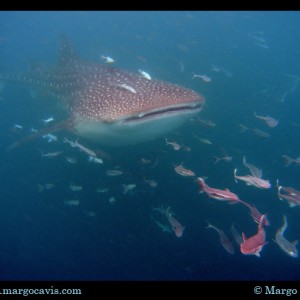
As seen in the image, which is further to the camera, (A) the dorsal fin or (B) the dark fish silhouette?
(A) the dorsal fin

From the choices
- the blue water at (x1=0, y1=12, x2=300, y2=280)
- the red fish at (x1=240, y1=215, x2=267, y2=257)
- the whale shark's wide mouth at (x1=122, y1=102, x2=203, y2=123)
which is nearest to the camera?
the red fish at (x1=240, y1=215, x2=267, y2=257)

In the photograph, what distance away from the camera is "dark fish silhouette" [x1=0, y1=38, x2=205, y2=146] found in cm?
464

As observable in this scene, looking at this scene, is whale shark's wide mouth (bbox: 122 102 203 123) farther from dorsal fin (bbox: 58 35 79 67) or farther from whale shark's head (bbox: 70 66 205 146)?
dorsal fin (bbox: 58 35 79 67)

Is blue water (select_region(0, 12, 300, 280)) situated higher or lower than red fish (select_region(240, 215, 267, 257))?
lower

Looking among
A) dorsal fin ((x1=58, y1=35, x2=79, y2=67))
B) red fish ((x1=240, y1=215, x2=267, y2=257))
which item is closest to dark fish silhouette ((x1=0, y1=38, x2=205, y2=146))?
dorsal fin ((x1=58, y1=35, x2=79, y2=67))

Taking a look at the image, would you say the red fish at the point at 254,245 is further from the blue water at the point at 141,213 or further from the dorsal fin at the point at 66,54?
the dorsal fin at the point at 66,54

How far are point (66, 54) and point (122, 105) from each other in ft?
21.3

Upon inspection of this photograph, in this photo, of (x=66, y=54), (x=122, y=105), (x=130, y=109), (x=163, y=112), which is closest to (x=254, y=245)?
(x=163, y=112)

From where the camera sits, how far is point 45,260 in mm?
8750

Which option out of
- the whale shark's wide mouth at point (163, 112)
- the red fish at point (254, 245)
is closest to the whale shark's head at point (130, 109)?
the whale shark's wide mouth at point (163, 112)

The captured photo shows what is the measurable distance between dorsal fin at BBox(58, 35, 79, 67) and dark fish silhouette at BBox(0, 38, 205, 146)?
5.48 ft
